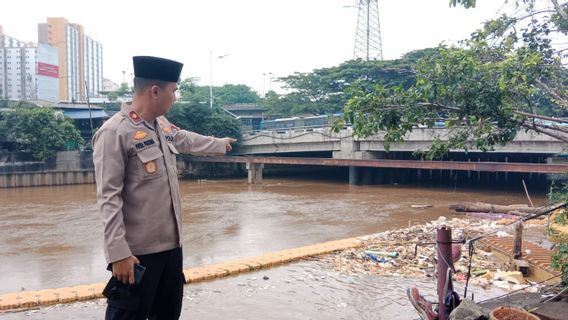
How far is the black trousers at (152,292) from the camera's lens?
2402mm

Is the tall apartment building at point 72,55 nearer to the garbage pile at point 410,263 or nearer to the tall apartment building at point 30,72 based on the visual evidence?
the tall apartment building at point 30,72

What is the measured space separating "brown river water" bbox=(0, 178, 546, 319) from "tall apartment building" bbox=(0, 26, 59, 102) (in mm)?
25185

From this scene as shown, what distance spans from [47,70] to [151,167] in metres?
53.8

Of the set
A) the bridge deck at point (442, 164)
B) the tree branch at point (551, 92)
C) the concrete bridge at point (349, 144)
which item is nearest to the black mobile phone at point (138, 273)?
the tree branch at point (551, 92)

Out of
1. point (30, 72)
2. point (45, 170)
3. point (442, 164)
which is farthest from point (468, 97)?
point (30, 72)

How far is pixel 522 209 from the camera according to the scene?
49.0 ft

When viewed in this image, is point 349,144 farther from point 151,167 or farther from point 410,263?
point 151,167

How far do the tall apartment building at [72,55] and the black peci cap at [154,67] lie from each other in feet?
183

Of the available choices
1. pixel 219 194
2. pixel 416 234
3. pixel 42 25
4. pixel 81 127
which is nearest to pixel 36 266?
pixel 416 234

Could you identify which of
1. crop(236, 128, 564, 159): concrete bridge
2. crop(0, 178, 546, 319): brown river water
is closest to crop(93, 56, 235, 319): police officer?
crop(0, 178, 546, 319): brown river water

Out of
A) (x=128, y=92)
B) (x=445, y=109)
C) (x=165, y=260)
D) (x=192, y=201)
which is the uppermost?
(x=128, y=92)

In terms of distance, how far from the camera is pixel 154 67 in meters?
2.51

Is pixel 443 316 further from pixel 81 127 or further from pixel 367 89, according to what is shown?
pixel 81 127

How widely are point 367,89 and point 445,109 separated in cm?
75
